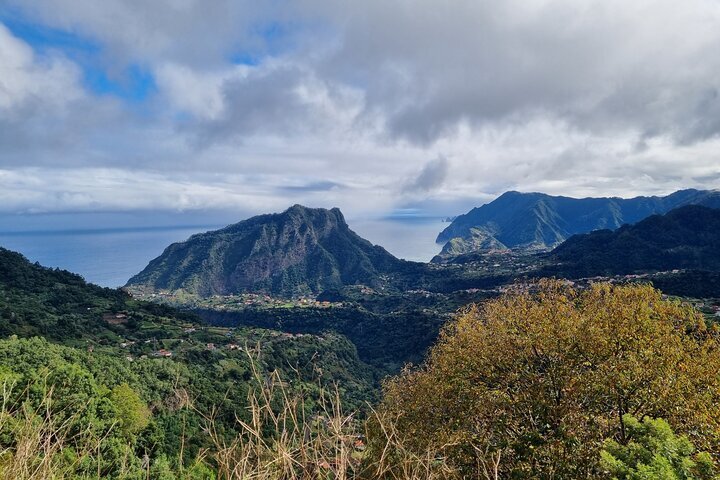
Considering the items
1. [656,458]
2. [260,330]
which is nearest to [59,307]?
[260,330]

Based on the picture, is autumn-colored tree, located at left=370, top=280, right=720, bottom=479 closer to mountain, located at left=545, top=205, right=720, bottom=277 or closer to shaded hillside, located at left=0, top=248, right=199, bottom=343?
shaded hillside, located at left=0, top=248, right=199, bottom=343

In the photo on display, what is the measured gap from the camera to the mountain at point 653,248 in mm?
142875

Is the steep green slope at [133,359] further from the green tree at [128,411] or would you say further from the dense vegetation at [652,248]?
the dense vegetation at [652,248]

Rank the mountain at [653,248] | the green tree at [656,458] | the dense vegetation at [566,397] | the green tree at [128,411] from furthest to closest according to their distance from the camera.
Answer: the mountain at [653,248]
the green tree at [128,411]
the dense vegetation at [566,397]
the green tree at [656,458]

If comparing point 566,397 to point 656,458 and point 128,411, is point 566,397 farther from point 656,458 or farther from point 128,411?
point 128,411

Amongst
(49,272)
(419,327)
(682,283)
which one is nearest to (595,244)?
(682,283)

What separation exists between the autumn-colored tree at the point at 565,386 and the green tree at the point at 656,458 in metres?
1.75

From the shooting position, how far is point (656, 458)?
8.21m

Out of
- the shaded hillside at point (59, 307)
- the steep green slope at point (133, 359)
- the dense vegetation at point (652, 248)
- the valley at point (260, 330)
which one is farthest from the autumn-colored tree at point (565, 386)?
the dense vegetation at point (652, 248)

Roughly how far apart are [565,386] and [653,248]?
17730cm

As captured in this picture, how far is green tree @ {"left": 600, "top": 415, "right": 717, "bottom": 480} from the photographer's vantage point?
8.09 metres

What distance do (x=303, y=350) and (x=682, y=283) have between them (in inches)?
3589

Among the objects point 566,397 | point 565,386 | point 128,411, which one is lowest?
point 128,411

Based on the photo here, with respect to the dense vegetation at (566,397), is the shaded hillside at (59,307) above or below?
below
